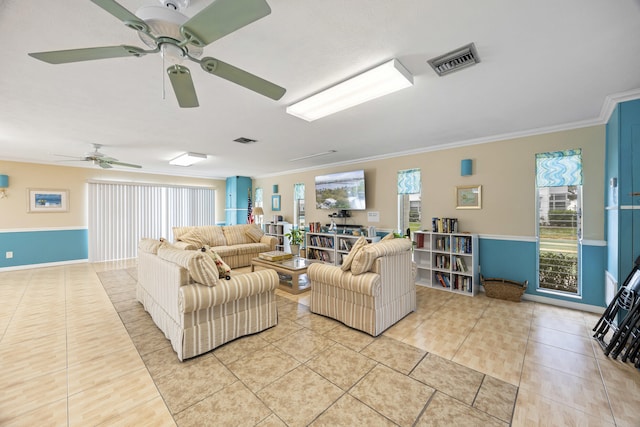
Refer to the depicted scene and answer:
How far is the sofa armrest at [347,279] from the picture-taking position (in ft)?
8.50

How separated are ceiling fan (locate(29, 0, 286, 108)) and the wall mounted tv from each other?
13.6 ft

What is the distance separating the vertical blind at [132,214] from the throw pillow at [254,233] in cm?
265

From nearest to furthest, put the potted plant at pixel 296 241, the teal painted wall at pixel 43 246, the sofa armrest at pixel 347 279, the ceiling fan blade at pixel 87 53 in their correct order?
the ceiling fan blade at pixel 87 53 → the sofa armrest at pixel 347 279 → the teal painted wall at pixel 43 246 → the potted plant at pixel 296 241

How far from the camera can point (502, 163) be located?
3916 millimetres

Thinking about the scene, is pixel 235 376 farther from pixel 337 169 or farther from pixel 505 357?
pixel 337 169

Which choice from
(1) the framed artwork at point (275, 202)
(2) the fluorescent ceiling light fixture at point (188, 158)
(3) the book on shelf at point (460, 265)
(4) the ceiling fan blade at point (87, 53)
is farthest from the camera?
(1) the framed artwork at point (275, 202)

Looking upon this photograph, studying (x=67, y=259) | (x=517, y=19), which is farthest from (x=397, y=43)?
(x=67, y=259)

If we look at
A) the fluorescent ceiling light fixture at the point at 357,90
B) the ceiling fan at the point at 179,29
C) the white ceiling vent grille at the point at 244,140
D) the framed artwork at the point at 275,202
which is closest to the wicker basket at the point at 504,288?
the fluorescent ceiling light fixture at the point at 357,90

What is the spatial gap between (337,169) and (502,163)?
3320 mm

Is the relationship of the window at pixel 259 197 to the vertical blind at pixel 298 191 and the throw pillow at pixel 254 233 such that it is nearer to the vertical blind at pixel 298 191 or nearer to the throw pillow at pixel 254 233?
the vertical blind at pixel 298 191

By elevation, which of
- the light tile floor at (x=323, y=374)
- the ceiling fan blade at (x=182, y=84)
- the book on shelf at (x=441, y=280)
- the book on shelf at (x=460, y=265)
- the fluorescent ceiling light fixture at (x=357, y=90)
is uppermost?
the fluorescent ceiling light fixture at (x=357, y=90)

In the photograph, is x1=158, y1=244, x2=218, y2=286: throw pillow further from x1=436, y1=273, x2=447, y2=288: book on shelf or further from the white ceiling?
x1=436, y1=273, x2=447, y2=288: book on shelf

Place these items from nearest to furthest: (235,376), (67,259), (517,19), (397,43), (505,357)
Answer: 1. (517,19)
2. (397,43)
3. (235,376)
4. (505,357)
5. (67,259)

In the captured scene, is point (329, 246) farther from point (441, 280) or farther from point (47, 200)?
point (47, 200)
